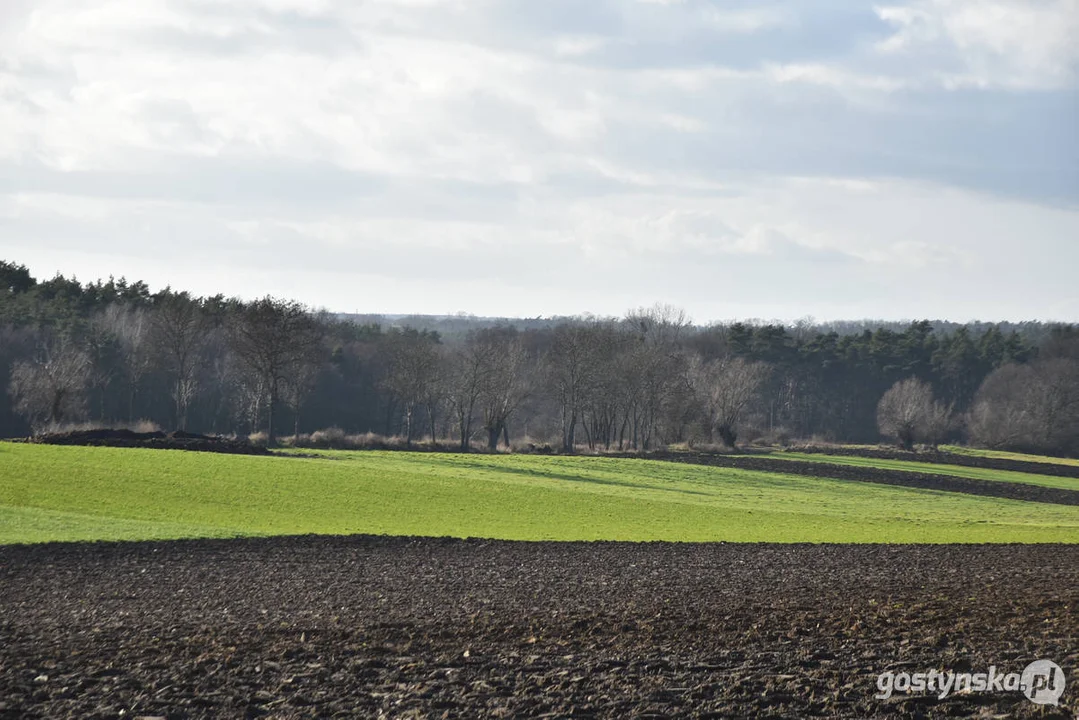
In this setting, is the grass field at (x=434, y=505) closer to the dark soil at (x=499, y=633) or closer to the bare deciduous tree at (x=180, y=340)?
the dark soil at (x=499, y=633)

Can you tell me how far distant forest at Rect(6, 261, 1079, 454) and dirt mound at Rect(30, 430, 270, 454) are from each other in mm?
13467

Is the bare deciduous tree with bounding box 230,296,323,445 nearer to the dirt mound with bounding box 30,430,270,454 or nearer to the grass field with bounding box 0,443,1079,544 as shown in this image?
the dirt mound with bounding box 30,430,270,454

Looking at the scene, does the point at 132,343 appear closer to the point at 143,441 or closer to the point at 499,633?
the point at 143,441

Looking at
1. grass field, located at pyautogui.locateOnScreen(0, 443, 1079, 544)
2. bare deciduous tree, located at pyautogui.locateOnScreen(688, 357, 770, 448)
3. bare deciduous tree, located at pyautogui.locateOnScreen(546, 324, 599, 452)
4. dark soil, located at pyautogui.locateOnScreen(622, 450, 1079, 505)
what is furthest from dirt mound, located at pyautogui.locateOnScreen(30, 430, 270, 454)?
bare deciduous tree, located at pyautogui.locateOnScreen(688, 357, 770, 448)

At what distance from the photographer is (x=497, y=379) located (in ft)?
297

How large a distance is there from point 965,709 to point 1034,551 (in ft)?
80.3

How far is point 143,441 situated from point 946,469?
6061cm

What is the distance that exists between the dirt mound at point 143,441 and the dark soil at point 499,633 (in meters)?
29.3

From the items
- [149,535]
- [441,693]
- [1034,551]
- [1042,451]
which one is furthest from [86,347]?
[1042,451]

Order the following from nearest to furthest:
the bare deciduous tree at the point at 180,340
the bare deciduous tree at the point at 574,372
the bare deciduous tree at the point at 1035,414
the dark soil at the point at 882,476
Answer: the dark soil at the point at 882,476
the bare deciduous tree at the point at 180,340
the bare deciduous tree at the point at 574,372
the bare deciduous tree at the point at 1035,414

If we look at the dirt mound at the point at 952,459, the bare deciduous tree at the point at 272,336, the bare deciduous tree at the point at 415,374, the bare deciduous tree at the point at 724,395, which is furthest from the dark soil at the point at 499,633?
the bare deciduous tree at the point at 415,374

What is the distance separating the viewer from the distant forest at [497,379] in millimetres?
85625

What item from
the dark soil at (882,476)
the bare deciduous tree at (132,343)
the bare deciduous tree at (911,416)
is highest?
the bare deciduous tree at (132,343)

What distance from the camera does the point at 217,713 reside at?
12.4m
